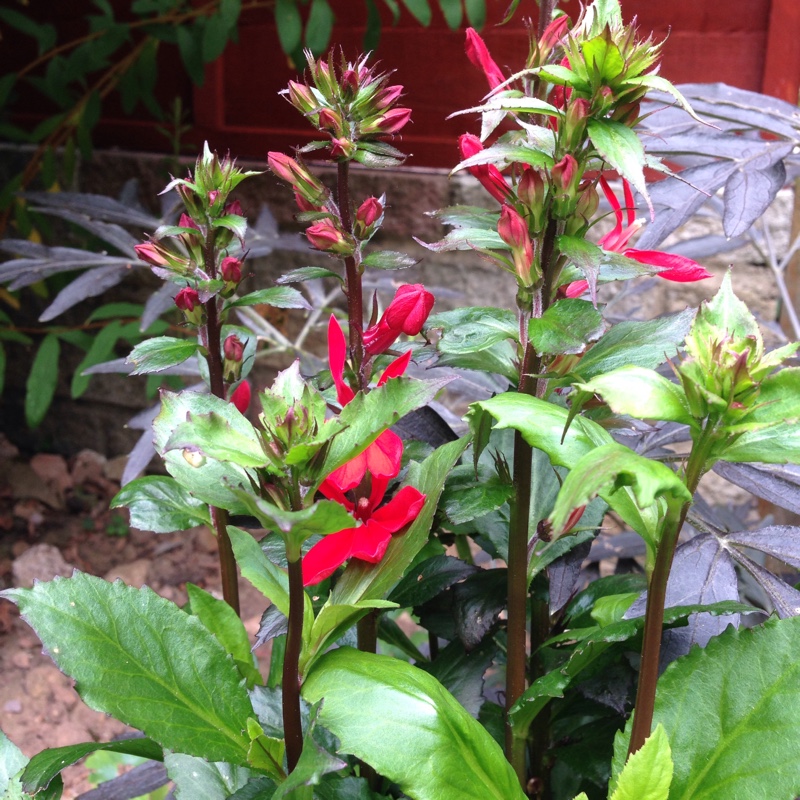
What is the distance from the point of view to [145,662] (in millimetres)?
444

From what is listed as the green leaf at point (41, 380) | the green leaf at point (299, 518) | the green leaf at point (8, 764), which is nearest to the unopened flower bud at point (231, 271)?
the green leaf at point (299, 518)

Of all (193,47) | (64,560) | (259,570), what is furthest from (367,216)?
(64,560)

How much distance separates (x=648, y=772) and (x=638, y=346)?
0.20 m

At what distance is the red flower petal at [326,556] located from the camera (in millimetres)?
403

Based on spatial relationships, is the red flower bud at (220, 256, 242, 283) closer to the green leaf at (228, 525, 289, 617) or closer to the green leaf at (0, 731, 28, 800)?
the green leaf at (228, 525, 289, 617)

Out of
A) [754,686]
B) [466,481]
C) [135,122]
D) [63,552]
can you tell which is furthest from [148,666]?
[135,122]

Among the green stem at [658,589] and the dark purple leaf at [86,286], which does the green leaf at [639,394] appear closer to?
the green stem at [658,589]

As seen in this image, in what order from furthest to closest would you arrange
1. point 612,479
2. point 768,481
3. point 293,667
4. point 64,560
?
point 64,560 → point 768,481 → point 293,667 → point 612,479

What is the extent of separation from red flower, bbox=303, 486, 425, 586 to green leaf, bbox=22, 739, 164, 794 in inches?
7.1

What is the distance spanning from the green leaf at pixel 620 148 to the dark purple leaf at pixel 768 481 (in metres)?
0.30

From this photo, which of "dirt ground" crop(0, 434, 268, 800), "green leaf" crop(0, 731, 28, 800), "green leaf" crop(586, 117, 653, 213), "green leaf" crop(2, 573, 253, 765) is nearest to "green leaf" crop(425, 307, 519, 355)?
"green leaf" crop(586, 117, 653, 213)

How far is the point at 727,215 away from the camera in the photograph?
0.68 meters

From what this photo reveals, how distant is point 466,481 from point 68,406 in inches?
77.7

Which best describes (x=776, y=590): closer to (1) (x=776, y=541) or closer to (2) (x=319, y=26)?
(1) (x=776, y=541)
